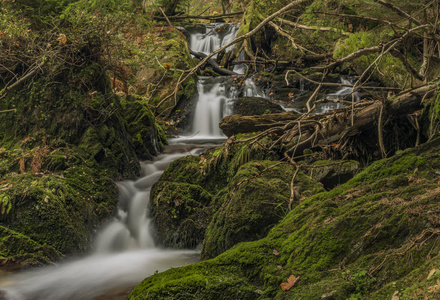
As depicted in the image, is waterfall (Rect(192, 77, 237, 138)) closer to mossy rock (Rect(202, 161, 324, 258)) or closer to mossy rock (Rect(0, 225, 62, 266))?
mossy rock (Rect(202, 161, 324, 258))

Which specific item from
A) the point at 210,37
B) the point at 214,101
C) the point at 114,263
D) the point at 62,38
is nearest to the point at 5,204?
the point at 114,263

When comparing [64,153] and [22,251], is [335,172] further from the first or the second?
[64,153]

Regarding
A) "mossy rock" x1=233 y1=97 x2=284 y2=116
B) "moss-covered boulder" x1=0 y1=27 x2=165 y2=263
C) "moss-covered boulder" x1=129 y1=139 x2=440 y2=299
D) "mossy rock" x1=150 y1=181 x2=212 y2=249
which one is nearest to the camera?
"moss-covered boulder" x1=129 y1=139 x2=440 y2=299

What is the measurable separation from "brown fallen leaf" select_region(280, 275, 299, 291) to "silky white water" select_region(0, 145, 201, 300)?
286 cm

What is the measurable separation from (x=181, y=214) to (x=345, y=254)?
3.99 metres

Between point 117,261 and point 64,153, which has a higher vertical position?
point 64,153

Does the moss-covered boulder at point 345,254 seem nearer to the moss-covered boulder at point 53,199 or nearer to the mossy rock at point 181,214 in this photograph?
the mossy rock at point 181,214

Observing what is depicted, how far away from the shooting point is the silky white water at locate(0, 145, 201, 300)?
4.64 meters

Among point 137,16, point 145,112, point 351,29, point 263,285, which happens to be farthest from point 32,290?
point 351,29

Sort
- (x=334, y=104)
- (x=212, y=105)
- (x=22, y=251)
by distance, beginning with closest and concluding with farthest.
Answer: (x=22, y=251)
(x=334, y=104)
(x=212, y=105)

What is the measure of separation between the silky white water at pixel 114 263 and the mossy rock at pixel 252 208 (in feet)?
3.86

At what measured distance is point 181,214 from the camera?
249 inches

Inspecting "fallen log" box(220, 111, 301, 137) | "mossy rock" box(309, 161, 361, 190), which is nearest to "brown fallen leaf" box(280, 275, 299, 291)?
"mossy rock" box(309, 161, 361, 190)

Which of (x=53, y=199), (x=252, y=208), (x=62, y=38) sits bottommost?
(x=53, y=199)
